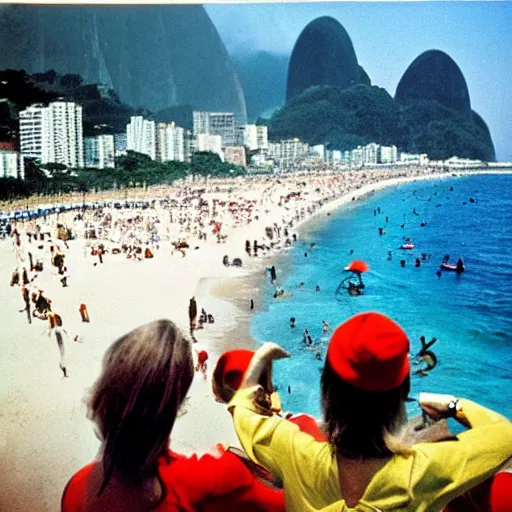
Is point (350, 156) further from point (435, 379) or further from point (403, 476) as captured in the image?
point (403, 476)

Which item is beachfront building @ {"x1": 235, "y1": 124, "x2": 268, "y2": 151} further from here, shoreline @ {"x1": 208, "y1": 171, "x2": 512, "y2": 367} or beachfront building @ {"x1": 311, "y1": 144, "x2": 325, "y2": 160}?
shoreline @ {"x1": 208, "y1": 171, "x2": 512, "y2": 367}

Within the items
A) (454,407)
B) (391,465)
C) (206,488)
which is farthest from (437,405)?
(206,488)

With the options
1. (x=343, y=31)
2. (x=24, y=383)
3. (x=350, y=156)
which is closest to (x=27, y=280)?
(x=24, y=383)

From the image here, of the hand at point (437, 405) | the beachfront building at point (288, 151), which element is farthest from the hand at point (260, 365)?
the beachfront building at point (288, 151)

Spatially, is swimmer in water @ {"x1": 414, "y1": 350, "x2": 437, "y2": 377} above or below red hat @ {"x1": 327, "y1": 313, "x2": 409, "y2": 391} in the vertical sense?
below

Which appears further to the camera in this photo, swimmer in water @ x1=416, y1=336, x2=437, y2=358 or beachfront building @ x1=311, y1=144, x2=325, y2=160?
beachfront building @ x1=311, y1=144, x2=325, y2=160

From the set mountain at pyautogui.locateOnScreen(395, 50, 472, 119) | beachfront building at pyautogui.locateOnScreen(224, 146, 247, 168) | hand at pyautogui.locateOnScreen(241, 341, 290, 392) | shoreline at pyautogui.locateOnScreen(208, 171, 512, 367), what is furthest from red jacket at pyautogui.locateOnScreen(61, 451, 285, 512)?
mountain at pyautogui.locateOnScreen(395, 50, 472, 119)

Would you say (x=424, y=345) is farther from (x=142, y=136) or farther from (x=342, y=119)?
(x=142, y=136)

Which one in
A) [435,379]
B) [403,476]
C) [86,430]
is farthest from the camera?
[86,430]
